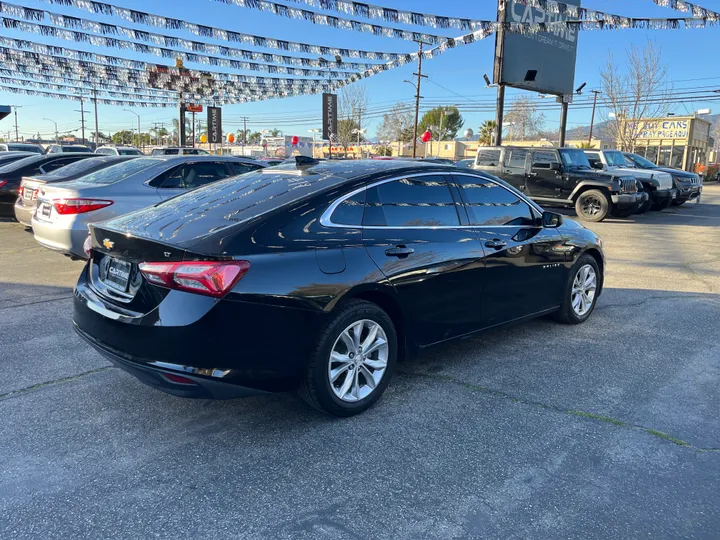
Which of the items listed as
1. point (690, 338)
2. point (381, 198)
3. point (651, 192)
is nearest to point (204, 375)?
point (381, 198)

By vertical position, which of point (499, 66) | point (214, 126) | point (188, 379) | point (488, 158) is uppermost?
point (499, 66)

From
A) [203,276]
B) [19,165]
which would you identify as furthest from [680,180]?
[203,276]

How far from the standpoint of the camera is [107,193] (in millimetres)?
7227

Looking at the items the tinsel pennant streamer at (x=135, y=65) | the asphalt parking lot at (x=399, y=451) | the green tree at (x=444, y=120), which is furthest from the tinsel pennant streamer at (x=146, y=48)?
the green tree at (x=444, y=120)

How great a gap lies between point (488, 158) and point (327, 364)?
1410cm

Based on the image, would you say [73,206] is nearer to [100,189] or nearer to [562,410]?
[100,189]

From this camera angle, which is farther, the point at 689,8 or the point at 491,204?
the point at 689,8

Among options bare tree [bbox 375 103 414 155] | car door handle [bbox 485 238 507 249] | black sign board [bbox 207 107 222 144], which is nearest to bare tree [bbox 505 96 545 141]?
bare tree [bbox 375 103 414 155]

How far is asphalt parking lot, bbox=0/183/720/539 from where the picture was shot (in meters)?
2.59

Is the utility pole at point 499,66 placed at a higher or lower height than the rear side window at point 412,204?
higher

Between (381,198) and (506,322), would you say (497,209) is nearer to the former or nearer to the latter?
(506,322)

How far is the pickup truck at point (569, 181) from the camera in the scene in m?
14.7

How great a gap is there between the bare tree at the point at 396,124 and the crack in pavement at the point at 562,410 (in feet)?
240

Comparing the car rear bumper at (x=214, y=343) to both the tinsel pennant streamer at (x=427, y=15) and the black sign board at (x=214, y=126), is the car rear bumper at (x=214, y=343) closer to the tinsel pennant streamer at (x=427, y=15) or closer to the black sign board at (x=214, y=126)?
the tinsel pennant streamer at (x=427, y=15)
